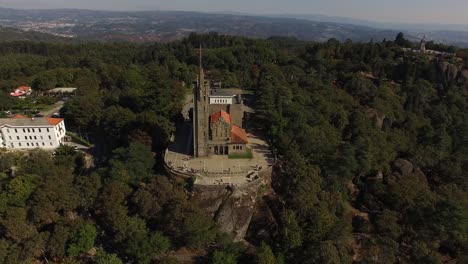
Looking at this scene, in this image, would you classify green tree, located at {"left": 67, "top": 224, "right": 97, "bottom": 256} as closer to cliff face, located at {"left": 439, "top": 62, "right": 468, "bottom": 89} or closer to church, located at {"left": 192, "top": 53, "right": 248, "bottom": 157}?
church, located at {"left": 192, "top": 53, "right": 248, "bottom": 157}

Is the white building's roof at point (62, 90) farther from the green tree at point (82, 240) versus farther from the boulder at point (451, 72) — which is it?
the boulder at point (451, 72)

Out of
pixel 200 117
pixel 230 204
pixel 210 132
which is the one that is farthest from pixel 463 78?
pixel 230 204

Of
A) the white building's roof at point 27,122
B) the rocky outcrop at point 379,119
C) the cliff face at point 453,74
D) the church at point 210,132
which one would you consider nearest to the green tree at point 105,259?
the church at point 210,132

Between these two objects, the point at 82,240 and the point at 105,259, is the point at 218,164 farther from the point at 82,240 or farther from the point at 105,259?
the point at 82,240

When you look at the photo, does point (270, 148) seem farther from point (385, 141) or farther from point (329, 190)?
point (385, 141)

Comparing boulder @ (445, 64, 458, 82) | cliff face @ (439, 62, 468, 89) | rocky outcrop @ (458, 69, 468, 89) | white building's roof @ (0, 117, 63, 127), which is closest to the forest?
rocky outcrop @ (458, 69, 468, 89)

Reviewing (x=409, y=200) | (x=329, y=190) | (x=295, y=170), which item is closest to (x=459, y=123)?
(x=409, y=200)
